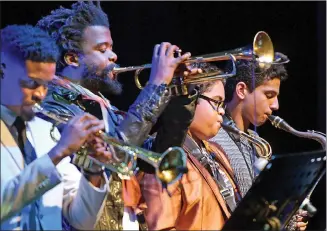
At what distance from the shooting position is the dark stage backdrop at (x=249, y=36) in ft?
16.1

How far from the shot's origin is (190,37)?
5258 millimetres

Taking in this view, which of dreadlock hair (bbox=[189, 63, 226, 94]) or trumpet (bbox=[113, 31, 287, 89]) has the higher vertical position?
trumpet (bbox=[113, 31, 287, 89])

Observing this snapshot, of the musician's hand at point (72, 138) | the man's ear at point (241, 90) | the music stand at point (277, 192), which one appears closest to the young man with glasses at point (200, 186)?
the music stand at point (277, 192)

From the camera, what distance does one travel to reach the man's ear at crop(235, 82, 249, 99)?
470cm

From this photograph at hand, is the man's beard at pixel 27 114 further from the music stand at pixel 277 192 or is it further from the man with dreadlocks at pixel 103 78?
the music stand at pixel 277 192

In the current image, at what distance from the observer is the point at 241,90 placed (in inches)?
186

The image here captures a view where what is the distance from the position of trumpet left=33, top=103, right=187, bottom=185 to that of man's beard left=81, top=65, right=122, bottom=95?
2.53ft

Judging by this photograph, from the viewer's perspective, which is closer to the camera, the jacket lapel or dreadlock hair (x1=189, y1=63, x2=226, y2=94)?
the jacket lapel

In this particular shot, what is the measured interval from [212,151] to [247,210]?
106 cm

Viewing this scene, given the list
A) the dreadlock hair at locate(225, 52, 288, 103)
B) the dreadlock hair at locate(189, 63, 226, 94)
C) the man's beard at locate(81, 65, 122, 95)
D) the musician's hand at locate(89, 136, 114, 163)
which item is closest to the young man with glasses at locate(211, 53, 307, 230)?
the dreadlock hair at locate(225, 52, 288, 103)

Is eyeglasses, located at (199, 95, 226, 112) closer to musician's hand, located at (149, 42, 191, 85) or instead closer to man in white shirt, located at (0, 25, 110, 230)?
musician's hand, located at (149, 42, 191, 85)

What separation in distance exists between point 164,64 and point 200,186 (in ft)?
2.07

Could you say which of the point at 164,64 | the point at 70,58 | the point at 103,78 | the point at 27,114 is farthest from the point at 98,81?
the point at 27,114

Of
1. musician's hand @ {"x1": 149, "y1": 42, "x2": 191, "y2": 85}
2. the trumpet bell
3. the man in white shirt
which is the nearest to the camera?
the man in white shirt
